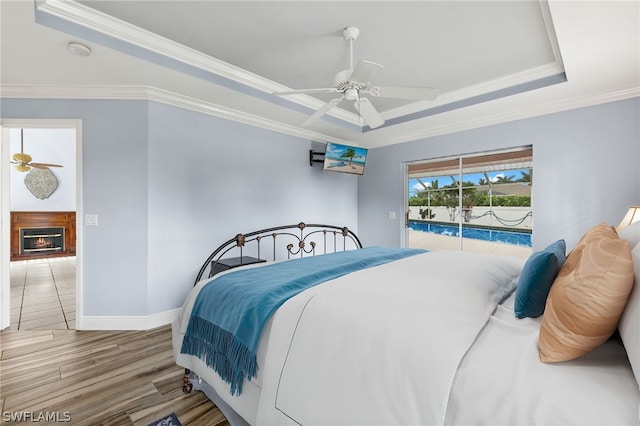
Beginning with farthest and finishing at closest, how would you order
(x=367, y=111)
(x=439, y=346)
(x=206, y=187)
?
(x=206, y=187) → (x=367, y=111) → (x=439, y=346)

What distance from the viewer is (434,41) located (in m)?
2.46

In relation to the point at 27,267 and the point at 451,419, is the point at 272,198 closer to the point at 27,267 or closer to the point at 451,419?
the point at 451,419

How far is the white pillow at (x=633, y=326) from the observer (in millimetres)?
717

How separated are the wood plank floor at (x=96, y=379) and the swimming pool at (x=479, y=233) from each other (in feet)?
12.1

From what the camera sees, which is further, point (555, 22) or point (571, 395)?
point (555, 22)

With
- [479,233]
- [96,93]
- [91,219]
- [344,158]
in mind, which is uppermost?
[96,93]

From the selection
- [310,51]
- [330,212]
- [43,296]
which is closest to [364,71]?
[310,51]

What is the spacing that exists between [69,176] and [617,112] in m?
9.45

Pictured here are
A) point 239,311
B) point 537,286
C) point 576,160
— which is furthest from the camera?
point 576,160

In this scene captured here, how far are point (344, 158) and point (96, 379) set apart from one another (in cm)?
370

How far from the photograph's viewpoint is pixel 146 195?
2951 mm

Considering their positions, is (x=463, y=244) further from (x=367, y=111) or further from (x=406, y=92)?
(x=406, y=92)

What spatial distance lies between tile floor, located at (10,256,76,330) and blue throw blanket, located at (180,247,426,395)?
2.25 metres

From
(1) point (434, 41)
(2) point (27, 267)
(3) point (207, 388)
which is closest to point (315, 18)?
(1) point (434, 41)
